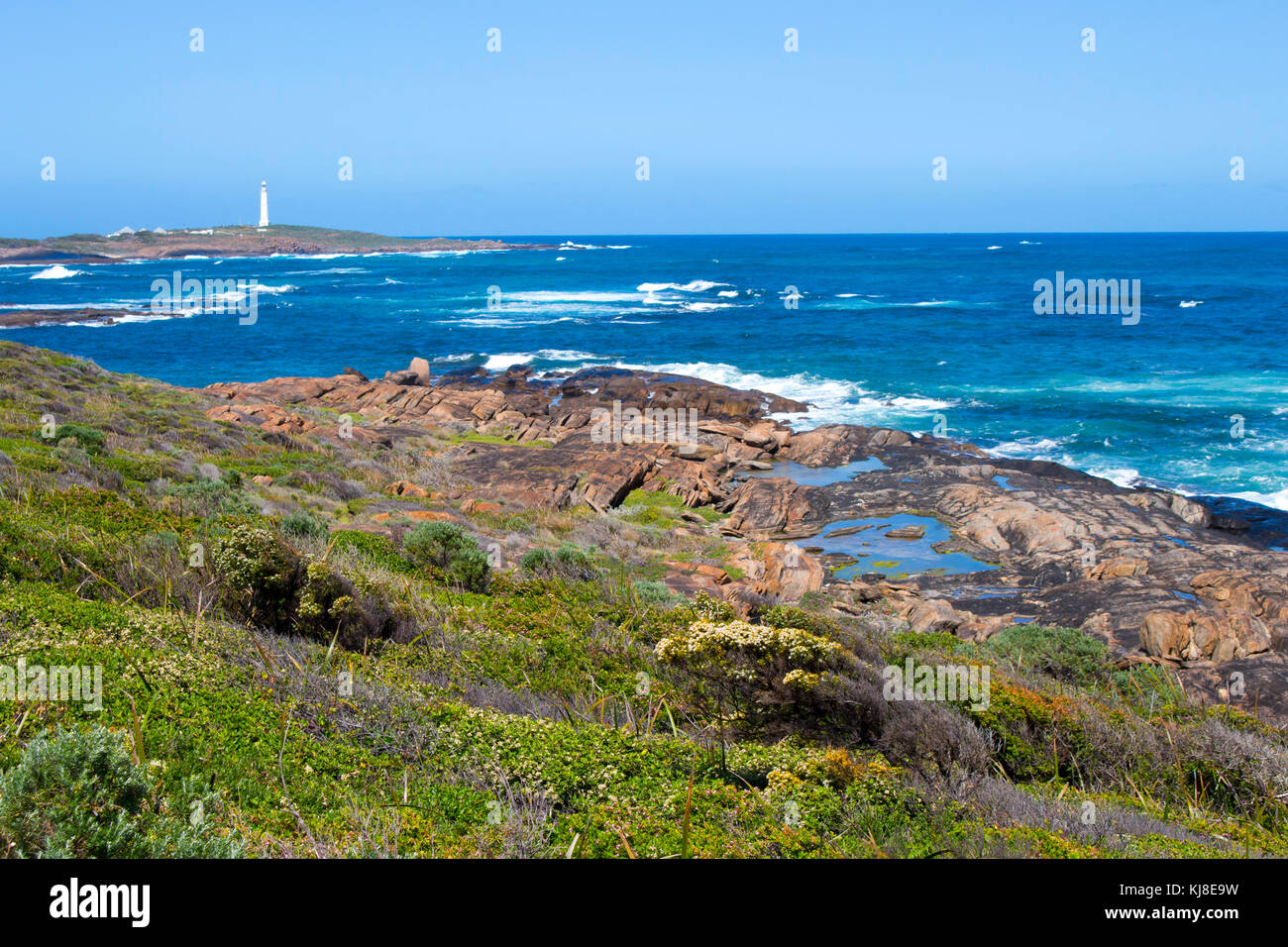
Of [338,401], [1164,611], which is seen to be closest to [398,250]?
[338,401]

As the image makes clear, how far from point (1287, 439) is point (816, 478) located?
49.7ft

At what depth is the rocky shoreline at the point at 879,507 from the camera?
12086 millimetres

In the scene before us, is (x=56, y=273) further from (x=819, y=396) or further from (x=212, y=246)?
(x=819, y=396)

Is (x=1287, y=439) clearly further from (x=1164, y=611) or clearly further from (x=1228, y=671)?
(x=1228, y=671)

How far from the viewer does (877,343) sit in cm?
4491

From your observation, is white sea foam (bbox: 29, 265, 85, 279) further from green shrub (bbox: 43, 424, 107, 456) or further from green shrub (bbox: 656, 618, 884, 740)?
green shrub (bbox: 656, 618, 884, 740)

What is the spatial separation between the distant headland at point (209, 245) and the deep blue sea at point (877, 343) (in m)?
49.2

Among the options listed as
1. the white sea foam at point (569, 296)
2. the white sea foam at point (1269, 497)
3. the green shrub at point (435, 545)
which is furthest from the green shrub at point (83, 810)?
the white sea foam at point (569, 296)

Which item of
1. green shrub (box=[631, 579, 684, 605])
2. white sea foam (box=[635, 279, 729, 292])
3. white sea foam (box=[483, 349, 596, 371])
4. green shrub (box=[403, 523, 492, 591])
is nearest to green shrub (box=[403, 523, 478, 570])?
green shrub (box=[403, 523, 492, 591])

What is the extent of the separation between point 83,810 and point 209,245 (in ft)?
541

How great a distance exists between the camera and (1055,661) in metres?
9.02

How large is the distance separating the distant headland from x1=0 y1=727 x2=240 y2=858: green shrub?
152776 mm

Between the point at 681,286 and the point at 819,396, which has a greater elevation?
the point at 681,286

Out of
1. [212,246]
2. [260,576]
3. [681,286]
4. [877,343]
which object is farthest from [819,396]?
[212,246]
